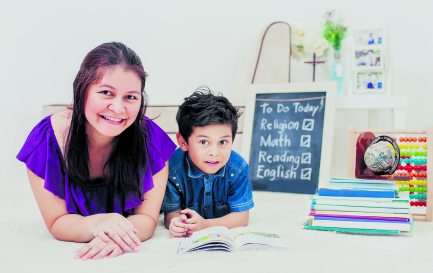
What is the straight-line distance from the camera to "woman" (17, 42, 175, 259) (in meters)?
1.63

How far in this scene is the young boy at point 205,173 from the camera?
1806mm

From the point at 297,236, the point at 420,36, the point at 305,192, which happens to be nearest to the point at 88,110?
the point at 297,236

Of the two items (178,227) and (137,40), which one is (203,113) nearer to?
(178,227)

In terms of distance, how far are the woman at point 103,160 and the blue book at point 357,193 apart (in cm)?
54

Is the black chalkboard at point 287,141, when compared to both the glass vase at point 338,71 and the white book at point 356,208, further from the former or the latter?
the white book at point 356,208

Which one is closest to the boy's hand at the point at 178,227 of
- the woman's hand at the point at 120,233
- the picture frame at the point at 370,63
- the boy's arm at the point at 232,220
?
the boy's arm at the point at 232,220

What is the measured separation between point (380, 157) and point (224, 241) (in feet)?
2.61

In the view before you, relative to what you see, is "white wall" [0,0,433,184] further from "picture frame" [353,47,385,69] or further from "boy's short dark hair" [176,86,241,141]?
"boy's short dark hair" [176,86,241,141]

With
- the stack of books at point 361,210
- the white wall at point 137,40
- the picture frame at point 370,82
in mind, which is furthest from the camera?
the white wall at point 137,40

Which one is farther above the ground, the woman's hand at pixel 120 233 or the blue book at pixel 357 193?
the blue book at pixel 357 193

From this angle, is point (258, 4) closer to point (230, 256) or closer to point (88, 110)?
point (88, 110)

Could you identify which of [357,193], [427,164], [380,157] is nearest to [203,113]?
[357,193]

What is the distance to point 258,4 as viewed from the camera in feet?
11.1

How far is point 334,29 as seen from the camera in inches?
116
